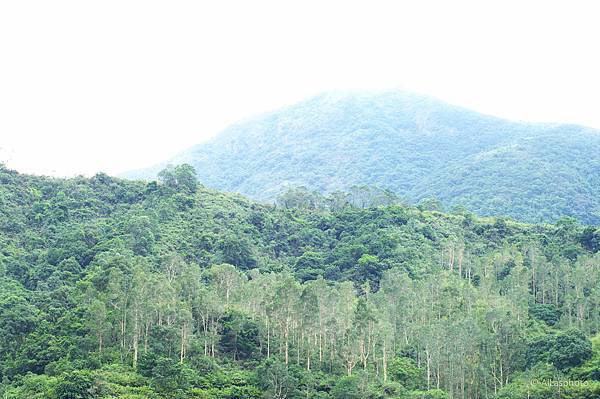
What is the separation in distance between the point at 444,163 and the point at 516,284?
126035 millimetres

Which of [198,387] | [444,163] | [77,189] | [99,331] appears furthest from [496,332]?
[444,163]

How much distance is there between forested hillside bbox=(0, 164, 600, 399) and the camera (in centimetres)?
4706

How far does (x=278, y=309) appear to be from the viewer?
172 ft

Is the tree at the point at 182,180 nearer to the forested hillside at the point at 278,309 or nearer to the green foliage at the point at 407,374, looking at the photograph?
the forested hillside at the point at 278,309

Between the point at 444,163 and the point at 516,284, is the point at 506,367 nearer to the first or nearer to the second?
the point at 516,284

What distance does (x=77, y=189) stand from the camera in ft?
290

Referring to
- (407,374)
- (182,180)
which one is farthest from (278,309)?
(182,180)

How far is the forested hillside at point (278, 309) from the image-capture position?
47.1 m

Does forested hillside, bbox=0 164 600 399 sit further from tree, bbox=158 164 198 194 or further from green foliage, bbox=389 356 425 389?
tree, bbox=158 164 198 194

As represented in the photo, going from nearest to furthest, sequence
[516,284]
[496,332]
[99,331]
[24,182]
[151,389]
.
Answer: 1. [151,389]
2. [99,331]
3. [496,332]
4. [516,284]
5. [24,182]

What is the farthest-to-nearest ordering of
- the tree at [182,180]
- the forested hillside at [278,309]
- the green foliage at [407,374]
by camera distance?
the tree at [182,180]
the green foliage at [407,374]
the forested hillside at [278,309]

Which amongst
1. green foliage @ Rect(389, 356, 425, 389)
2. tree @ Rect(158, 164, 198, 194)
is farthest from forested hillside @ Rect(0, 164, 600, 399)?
tree @ Rect(158, 164, 198, 194)

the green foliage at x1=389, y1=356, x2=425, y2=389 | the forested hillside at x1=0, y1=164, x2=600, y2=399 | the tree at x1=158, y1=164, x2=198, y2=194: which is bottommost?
the green foliage at x1=389, y1=356, x2=425, y2=389

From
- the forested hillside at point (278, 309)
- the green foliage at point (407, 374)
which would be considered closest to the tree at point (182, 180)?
the forested hillside at point (278, 309)
